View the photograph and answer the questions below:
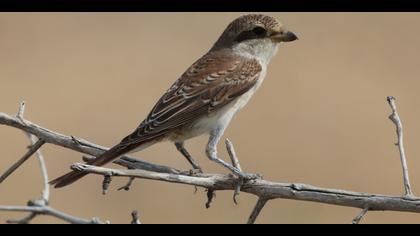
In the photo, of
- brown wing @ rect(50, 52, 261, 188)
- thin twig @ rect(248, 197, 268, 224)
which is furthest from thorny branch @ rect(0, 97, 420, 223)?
brown wing @ rect(50, 52, 261, 188)

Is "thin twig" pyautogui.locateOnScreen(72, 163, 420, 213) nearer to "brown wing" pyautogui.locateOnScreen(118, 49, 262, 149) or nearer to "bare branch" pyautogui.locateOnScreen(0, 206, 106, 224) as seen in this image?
"bare branch" pyautogui.locateOnScreen(0, 206, 106, 224)

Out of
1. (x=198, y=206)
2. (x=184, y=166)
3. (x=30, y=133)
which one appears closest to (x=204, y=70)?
(x=30, y=133)

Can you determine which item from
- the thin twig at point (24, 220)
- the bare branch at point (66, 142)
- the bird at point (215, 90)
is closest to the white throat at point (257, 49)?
the bird at point (215, 90)

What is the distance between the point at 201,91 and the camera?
4.54m

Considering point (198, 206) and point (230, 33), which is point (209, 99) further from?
point (198, 206)

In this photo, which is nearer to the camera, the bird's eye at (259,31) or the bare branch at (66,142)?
the bare branch at (66,142)

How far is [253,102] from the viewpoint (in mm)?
9266

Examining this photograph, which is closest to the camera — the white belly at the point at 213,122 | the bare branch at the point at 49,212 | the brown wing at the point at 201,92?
→ the bare branch at the point at 49,212

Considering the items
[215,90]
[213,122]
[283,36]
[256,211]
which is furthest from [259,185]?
[283,36]

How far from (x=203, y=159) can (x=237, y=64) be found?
3.78 meters

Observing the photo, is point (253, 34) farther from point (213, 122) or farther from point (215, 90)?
point (213, 122)

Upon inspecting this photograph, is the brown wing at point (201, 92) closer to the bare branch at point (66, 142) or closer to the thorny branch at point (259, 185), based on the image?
the bare branch at point (66, 142)

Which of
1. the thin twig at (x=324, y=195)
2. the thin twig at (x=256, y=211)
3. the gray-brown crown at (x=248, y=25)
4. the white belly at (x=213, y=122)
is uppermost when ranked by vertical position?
the gray-brown crown at (x=248, y=25)

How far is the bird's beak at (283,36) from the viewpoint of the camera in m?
4.77
